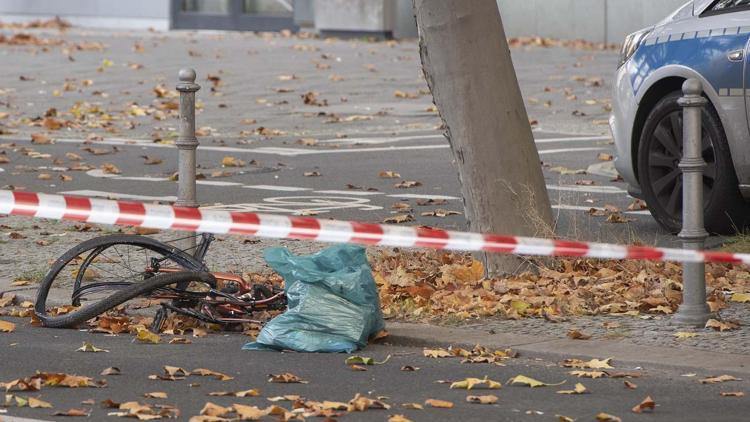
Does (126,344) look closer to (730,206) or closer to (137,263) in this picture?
(137,263)

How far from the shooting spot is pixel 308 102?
21.2 metres

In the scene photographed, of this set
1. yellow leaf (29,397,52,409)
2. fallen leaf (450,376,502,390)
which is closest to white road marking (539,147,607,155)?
fallen leaf (450,376,502,390)

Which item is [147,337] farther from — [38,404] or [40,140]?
[40,140]

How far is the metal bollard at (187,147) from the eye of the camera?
28.2ft

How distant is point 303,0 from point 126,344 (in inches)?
→ 1047

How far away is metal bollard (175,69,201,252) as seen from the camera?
8.61 metres

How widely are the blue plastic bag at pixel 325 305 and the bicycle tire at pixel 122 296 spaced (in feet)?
1.37

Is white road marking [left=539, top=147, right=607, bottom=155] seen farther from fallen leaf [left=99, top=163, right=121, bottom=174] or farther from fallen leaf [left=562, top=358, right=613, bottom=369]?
fallen leaf [left=562, top=358, right=613, bottom=369]

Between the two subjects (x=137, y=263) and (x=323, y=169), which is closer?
(x=137, y=263)

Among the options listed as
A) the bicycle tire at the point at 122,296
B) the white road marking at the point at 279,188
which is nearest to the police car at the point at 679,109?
the white road marking at the point at 279,188

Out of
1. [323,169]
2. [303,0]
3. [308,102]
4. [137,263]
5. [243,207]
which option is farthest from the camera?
[303,0]

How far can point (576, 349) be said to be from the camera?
295 inches

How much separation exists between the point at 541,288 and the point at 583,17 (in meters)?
22.2

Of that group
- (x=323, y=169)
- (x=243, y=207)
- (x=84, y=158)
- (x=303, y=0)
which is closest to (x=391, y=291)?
(x=243, y=207)
